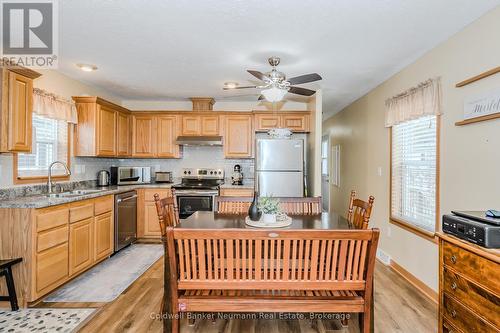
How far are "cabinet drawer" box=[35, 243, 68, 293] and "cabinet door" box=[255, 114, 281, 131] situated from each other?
10.6 feet

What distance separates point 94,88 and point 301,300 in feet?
14.4

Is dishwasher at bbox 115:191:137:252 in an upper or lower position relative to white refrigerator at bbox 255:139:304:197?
lower

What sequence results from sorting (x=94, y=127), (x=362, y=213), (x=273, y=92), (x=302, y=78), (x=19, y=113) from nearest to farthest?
(x=362, y=213)
(x=19, y=113)
(x=302, y=78)
(x=273, y=92)
(x=94, y=127)

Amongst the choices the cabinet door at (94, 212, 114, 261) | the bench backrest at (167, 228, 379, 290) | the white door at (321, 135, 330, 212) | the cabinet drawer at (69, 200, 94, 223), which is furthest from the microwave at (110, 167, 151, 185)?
the white door at (321, 135, 330, 212)

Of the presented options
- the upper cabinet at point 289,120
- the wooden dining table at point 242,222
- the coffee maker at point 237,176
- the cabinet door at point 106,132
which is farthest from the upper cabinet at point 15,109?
the upper cabinet at point 289,120

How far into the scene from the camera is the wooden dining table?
2146mm

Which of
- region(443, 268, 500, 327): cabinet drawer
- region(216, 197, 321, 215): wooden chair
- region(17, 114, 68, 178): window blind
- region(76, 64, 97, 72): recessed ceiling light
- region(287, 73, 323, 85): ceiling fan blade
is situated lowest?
region(443, 268, 500, 327): cabinet drawer

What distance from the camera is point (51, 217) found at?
2.70m

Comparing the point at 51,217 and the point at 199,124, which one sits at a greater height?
the point at 199,124

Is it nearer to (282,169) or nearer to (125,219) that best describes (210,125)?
(282,169)

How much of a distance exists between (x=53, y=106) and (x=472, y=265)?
167 inches

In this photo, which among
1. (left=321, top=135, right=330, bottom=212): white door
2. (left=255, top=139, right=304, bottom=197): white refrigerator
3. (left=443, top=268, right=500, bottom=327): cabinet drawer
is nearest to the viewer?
(left=443, top=268, right=500, bottom=327): cabinet drawer

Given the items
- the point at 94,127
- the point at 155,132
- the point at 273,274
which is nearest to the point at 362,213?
the point at 273,274

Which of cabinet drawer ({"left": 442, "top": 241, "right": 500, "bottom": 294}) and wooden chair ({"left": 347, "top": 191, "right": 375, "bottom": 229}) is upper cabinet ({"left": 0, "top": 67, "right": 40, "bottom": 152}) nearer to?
wooden chair ({"left": 347, "top": 191, "right": 375, "bottom": 229})
